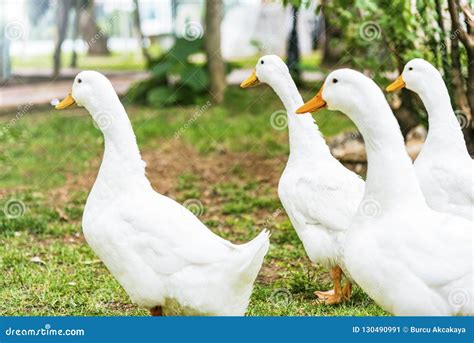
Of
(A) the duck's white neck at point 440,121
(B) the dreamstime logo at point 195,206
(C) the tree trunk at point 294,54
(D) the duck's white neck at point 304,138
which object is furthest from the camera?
(C) the tree trunk at point 294,54

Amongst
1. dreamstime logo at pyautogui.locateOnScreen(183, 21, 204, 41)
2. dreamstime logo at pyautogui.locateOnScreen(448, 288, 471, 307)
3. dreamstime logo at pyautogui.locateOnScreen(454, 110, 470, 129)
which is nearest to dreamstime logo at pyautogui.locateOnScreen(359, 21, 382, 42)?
dreamstime logo at pyautogui.locateOnScreen(454, 110, 470, 129)

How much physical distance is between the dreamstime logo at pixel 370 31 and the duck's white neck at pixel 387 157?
3.70 metres

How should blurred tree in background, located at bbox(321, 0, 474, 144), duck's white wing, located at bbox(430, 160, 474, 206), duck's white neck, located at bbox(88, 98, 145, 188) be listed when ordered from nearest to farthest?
1. duck's white neck, located at bbox(88, 98, 145, 188)
2. duck's white wing, located at bbox(430, 160, 474, 206)
3. blurred tree in background, located at bbox(321, 0, 474, 144)

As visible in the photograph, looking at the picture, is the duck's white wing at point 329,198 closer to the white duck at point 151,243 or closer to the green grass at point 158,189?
the green grass at point 158,189

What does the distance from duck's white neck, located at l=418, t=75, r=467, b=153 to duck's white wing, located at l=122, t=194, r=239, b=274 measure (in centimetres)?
153

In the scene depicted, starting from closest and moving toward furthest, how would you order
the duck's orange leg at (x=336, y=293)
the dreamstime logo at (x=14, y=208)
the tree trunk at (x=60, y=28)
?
the duck's orange leg at (x=336, y=293) → the dreamstime logo at (x=14, y=208) → the tree trunk at (x=60, y=28)

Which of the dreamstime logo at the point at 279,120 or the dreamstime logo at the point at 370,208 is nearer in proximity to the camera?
the dreamstime logo at the point at 370,208

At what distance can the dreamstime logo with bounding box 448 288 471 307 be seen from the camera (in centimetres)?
369

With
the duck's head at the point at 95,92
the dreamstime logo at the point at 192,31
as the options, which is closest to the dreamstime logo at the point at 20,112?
the dreamstime logo at the point at 192,31

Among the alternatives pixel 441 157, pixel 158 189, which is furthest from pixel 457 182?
pixel 158 189

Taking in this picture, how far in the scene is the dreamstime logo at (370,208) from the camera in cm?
393

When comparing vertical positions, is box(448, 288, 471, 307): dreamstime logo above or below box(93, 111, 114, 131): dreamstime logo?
below

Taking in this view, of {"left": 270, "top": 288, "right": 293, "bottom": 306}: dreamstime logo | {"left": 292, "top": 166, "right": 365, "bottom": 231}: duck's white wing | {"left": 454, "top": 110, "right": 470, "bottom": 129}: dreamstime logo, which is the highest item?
{"left": 292, "top": 166, "right": 365, "bottom": 231}: duck's white wing

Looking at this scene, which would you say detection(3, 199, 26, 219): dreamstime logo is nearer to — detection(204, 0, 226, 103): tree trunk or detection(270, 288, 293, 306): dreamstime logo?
detection(270, 288, 293, 306): dreamstime logo
